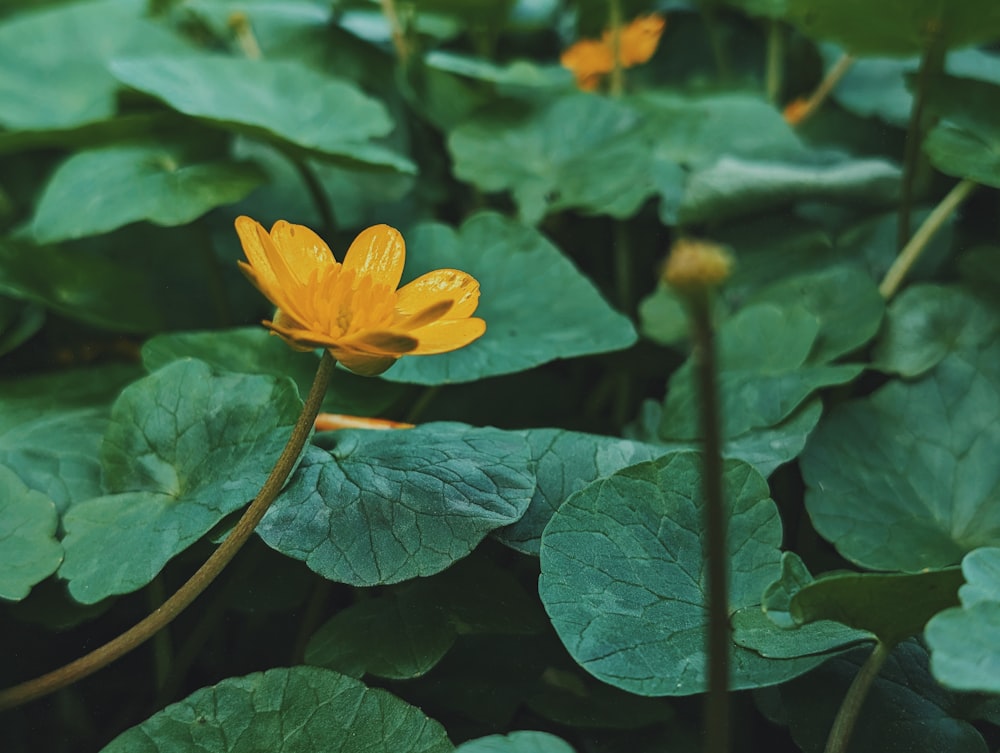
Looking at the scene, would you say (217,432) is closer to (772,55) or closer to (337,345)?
(337,345)

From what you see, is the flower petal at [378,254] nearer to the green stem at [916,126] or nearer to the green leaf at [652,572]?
the green leaf at [652,572]

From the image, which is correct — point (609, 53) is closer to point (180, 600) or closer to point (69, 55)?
point (69, 55)

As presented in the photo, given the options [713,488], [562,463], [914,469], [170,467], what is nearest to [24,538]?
[170,467]

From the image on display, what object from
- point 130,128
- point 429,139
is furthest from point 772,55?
point 130,128

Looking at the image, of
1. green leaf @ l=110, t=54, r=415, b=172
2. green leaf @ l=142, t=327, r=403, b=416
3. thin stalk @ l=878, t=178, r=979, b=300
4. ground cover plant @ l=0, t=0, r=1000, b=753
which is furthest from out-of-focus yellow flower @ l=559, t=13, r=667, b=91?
green leaf @ l=142, t=327, r=403, b=416

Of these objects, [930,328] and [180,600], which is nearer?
[180,600]
